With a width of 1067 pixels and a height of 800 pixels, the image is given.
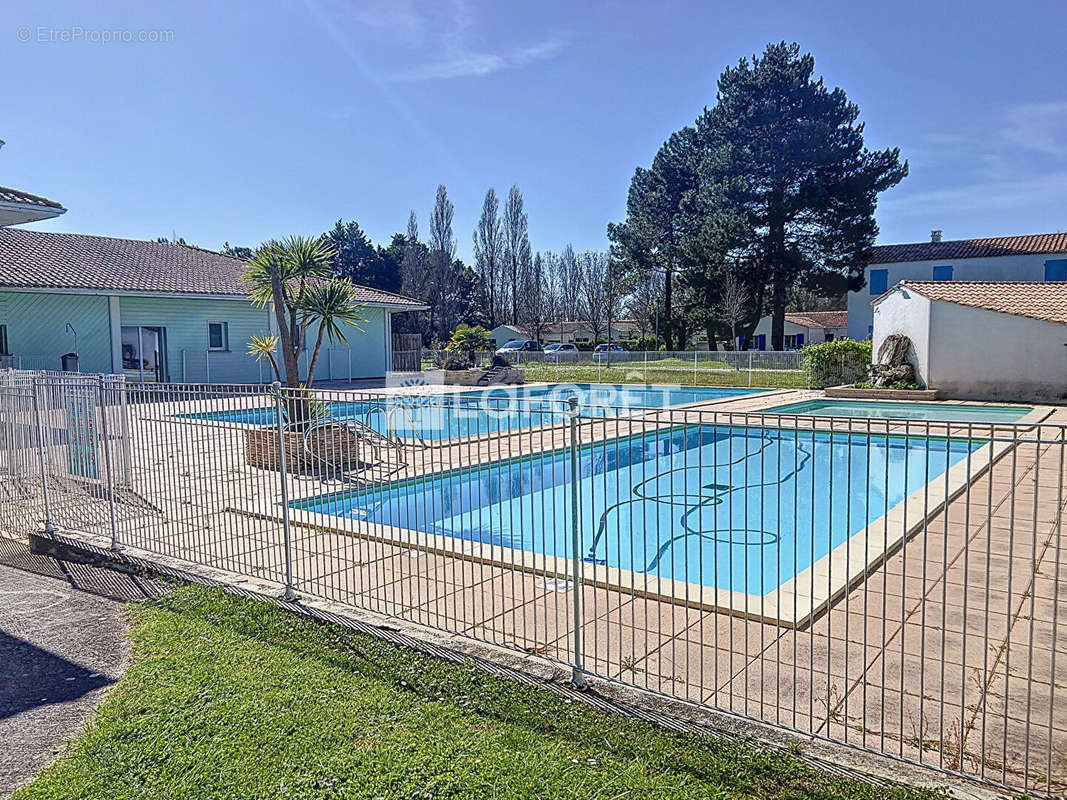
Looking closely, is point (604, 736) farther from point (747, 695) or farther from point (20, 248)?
point (20, 248)

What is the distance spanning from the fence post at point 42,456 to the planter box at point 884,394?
1884 cm

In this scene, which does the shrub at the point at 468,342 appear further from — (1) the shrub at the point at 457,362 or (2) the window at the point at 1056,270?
(2) the window at the point at 1056,270

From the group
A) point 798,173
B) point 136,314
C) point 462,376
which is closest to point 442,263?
point 798,173

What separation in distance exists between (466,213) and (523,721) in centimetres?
5402

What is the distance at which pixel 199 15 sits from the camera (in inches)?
425

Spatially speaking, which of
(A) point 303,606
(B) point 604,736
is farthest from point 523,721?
(A) point 303,606

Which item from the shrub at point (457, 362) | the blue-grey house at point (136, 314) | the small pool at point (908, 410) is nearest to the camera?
the small pool at point (908, 410)

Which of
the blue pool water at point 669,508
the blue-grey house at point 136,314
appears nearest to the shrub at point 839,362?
the blue pool water at point 669,508

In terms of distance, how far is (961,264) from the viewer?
35.3 metres

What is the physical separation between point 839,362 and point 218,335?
67.4 ft

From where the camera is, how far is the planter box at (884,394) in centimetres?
1939

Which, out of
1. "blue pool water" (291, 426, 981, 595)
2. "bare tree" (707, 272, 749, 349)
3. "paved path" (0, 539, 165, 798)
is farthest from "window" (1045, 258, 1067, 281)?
"paved path" (0, 539, 165, 798)

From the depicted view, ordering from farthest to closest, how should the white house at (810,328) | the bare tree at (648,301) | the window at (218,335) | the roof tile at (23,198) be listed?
1. the white house at (810,328)
2. the bare tree at (648,301)
3. the window at (218,335)
4. the roof tile at (23,198)

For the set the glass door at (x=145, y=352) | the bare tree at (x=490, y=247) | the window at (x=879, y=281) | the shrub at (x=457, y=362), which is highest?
the bare tree at (x=490, y=247)
